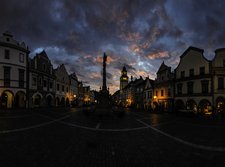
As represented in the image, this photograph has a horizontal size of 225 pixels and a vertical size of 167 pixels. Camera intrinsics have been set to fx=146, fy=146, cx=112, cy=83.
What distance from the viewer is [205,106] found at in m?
28.3

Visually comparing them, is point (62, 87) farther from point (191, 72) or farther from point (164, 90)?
point (191, 72)

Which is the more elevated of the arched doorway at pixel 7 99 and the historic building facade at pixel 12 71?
the historic building facade at pixel 12 71

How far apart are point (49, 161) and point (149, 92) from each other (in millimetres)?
44188

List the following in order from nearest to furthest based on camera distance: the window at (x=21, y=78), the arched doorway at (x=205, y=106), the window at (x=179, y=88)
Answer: the arched doorway at (x=205, y=106), the window at (x=21, y=78), the window at (x=179, y=88)

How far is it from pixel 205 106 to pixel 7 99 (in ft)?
130

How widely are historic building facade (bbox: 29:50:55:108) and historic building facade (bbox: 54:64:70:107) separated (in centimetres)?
312

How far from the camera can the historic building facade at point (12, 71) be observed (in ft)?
93.1

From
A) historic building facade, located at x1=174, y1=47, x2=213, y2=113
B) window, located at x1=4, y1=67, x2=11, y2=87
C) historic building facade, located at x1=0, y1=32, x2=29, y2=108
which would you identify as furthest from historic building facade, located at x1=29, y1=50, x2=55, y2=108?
historic building facade, located at x1=174, y1=47, x2=213, y2=113

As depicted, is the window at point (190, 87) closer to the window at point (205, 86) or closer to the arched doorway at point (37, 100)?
the window at point (205, 86)

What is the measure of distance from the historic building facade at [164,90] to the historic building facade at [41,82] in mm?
29947

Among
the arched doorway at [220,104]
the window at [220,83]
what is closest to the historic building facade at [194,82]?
the arched doorway at [220,104]

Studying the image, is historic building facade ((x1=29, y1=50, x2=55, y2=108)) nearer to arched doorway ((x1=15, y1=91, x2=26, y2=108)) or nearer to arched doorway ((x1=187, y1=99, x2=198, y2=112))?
arched doorway ((x1=15, y1=91, x2=26, y2=108))

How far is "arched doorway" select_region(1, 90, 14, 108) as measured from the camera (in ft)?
95.8

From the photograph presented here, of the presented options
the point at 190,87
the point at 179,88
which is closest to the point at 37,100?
the point at 179,88
